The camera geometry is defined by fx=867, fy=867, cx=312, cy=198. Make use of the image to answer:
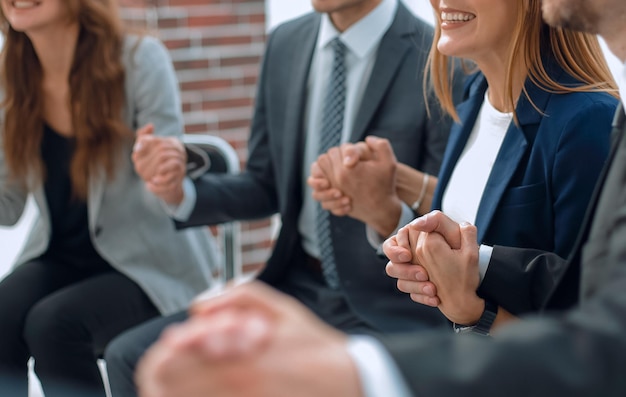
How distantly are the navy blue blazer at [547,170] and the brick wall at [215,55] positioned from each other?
197cm

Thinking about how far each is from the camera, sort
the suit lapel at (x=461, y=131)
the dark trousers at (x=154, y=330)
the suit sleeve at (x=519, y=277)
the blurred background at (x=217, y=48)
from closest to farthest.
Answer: the suit sleeve at (x=519, y=277) < the suit lapel at (x=461, y=131) < the dark trousers at (x=154, y=330) < the blurred background at (x=217, y=48)

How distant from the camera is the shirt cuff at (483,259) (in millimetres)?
1358

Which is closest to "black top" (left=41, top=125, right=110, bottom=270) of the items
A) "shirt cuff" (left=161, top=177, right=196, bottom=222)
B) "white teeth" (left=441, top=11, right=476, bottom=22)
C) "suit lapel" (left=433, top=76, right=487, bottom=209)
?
"shirt cuff" (left=161, top=177, right=196, bottom=222)

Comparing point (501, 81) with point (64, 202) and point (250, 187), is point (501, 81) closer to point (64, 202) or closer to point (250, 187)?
point (250, 187)

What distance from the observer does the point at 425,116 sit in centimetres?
188

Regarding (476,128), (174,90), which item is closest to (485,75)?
(476,128)

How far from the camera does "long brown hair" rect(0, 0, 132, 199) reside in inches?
84.3

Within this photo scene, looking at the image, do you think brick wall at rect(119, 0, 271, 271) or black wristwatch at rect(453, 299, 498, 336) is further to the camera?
brick wall at rect(119, 0, 271, 271)

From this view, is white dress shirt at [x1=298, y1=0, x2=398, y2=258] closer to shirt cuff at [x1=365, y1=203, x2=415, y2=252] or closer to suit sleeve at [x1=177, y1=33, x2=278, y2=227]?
suit sleeve at [x1=177, y1=33, x2=278, y2=227]

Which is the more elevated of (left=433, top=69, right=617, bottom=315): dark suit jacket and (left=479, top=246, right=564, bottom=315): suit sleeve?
(left=433, top=69, right=617, bottom=315): dark suit jacket

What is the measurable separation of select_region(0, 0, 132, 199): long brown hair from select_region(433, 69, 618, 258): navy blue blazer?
1050mm

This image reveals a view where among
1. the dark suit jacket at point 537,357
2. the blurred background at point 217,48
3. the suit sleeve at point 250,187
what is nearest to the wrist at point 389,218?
the suit sleeve at point 250,187

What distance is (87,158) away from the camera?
213 cm

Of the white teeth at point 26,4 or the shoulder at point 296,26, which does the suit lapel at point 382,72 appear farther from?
the white teeth at point 26,4
